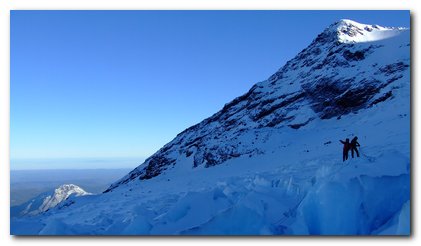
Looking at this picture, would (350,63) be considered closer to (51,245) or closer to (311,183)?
(311,183)

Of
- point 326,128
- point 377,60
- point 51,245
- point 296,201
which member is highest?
point 377,60

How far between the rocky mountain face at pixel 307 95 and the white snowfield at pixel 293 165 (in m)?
0.15

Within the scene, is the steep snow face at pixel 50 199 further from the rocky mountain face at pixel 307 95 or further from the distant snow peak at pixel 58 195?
the rocky mountain face at pixel 307 95

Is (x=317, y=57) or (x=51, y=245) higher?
(x=317, y=57)

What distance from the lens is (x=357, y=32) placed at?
47.8 m

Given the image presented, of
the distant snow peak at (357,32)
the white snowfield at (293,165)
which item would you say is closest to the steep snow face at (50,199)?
the white snowfield at (293,165)

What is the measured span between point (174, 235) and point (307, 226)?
312 centimetres

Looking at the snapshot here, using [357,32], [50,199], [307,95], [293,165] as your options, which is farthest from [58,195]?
[293,165]


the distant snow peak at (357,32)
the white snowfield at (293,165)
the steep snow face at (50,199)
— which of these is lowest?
the steep snow face at (50,199)

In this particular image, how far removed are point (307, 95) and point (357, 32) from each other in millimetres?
15936

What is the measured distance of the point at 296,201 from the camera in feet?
36.2

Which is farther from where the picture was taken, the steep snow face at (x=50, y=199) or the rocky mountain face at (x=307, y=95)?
the steep snow face at (x=50, y=199)

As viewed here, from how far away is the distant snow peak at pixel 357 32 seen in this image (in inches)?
1764

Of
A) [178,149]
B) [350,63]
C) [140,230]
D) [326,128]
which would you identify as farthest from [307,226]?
[350,63]
